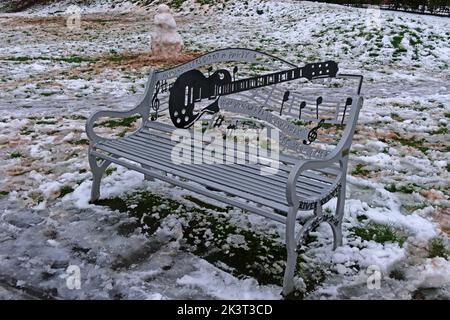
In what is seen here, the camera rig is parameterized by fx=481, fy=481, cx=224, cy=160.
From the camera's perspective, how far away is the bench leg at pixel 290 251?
314 cm

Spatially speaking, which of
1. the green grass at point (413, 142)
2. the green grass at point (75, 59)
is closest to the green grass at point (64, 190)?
the green grass at point (413, 142)

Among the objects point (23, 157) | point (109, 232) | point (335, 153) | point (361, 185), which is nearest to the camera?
point (335, 153)

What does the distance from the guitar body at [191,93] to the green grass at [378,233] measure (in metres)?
1.70

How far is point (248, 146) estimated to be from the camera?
4367 mm

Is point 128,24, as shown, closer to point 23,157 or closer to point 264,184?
point 23,157

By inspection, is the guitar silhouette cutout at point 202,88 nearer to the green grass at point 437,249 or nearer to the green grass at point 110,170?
the green grass at point 110,170

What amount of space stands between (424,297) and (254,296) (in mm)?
1169

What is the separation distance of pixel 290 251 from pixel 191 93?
80.7 inches

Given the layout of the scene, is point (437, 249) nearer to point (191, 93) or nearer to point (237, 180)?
point (237, 180)

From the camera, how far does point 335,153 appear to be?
353 cm

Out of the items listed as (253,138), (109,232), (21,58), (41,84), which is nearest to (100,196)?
(109,232)

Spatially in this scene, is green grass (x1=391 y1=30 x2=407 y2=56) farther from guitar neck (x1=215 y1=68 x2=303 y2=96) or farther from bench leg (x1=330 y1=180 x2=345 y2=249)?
bench leg (x1=330 y1=180 x2=345 y2=249)

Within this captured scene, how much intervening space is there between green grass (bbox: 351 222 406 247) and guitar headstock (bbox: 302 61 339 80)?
1.35m

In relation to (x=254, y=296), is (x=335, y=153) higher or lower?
higher
